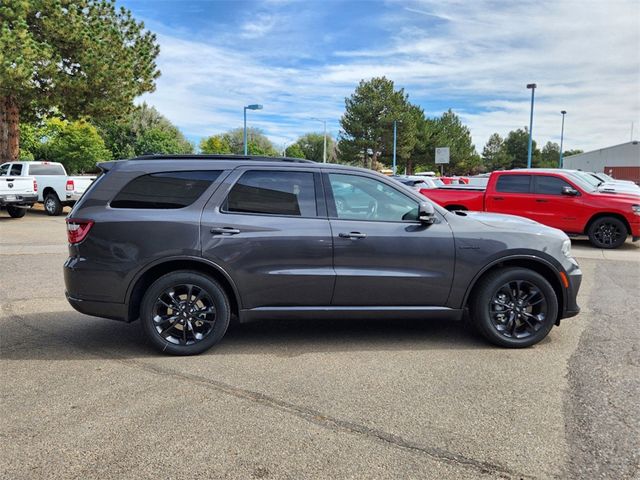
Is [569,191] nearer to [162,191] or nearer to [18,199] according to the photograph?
[162,191]

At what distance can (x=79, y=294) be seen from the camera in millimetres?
4594

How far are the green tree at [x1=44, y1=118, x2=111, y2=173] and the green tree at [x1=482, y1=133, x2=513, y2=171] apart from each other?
71.1 metres

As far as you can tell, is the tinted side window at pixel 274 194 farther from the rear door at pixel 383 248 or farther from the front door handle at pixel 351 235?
the front door handle at pixel 351 235

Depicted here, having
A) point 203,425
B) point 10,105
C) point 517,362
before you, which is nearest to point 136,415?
point 203,425

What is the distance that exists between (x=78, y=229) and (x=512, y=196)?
10.4m

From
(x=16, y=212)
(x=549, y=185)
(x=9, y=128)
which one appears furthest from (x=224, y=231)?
(x=9, y=128)

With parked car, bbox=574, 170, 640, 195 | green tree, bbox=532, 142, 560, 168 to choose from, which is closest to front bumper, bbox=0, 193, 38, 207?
parked car, bbox=574, 170, 640, 195

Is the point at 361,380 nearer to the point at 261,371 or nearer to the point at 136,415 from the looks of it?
the point at 261,371

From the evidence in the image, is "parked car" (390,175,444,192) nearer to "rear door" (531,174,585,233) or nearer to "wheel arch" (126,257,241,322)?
"rear door" (531,174,585,233)

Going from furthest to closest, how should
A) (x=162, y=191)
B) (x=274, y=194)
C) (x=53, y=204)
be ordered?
1. (x=53, y=204)
2. (x=274, y=194)
3. (x=162, y=191)

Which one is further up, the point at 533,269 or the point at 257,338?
the point at 533,269

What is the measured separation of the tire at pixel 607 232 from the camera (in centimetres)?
1170

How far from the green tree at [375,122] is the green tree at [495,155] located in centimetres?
4202

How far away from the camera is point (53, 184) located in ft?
59.7
